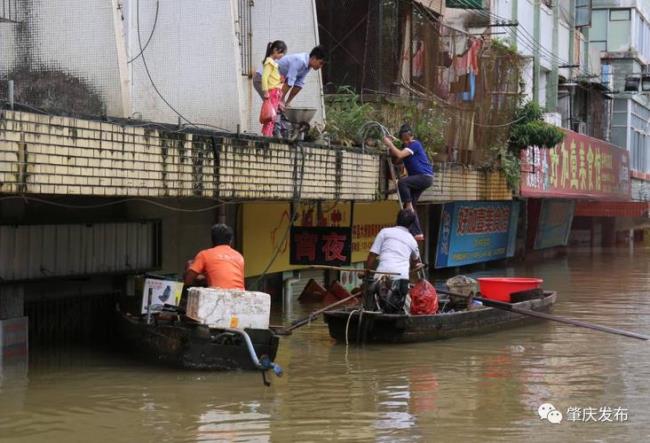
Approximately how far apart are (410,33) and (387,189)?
4.16m

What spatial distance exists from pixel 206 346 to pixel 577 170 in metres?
22.3

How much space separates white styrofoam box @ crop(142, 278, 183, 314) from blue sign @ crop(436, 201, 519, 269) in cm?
1262

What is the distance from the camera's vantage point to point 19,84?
10383 millimetres

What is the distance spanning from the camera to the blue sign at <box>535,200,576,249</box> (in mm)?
32825

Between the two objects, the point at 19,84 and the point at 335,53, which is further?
the point at 335,53

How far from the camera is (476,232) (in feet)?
85.3

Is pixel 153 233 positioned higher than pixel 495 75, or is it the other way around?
pixel 495 75

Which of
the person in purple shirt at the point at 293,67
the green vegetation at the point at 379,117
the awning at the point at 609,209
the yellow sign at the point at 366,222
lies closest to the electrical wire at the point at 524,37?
the yellow sign at the point at 366,222

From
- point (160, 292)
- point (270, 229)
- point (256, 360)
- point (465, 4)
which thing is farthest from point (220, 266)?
point (465, 4)

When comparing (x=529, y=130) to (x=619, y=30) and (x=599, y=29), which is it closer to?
(x=619, y=30)

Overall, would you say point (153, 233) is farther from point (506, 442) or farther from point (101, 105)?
point (506, 442)

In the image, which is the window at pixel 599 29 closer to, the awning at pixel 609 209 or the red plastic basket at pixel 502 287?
the awning at pixel 609 209

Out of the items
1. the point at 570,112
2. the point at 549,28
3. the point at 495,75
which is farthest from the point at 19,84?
the point at 570,112

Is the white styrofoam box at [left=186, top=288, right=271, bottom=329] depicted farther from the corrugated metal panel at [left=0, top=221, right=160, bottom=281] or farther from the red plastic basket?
the red plastic basket
